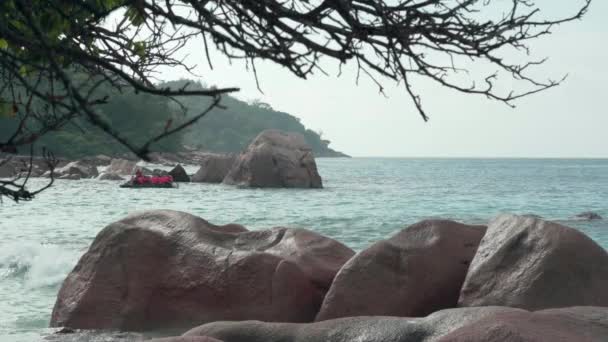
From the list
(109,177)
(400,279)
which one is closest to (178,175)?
(109,177)

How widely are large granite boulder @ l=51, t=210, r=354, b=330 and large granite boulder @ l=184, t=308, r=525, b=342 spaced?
211 cm

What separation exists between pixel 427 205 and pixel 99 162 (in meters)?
30.6

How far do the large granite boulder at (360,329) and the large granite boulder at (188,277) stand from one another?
211 centimetres

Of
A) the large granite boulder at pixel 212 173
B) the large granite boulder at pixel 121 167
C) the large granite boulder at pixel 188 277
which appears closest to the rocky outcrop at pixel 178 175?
the large granite boulder at pixel 212 173

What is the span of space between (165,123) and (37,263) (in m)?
3.08

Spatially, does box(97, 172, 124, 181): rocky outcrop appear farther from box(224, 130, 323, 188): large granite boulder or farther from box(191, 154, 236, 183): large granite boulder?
box(224, 130, 323, 188): large granite boulder

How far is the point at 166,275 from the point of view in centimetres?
745

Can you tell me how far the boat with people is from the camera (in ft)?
109

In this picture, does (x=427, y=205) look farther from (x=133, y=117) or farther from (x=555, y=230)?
(x=133, y=117)

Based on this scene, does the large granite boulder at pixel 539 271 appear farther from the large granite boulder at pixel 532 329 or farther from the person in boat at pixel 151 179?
the person in boat at pixel 151 179

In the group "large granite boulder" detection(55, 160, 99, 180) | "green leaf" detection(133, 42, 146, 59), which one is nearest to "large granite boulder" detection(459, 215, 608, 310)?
"green leaf" detection(133, 42, 146, 59)

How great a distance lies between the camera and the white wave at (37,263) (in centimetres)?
1105

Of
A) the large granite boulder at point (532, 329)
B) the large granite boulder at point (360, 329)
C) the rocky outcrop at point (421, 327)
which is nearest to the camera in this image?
the large granite boulder at point (532, 329)

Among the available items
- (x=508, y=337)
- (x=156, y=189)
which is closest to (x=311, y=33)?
(x=508, y=337)
